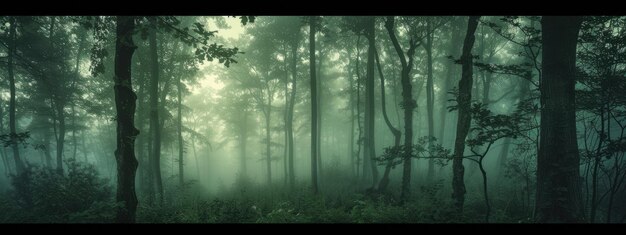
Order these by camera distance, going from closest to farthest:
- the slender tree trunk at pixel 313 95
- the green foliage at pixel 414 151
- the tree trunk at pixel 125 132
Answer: the tree trunk at pixel 125 132 < the green foliage at pixel 414 151 < the slender tree trunk at pixel 313 95

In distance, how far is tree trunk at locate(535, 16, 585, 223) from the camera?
697 centimetres

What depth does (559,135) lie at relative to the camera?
7.07 metres

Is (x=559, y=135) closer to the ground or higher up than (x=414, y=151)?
higher up

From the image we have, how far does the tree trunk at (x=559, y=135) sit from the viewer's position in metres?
6.97

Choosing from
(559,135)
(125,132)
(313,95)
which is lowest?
(559,135)

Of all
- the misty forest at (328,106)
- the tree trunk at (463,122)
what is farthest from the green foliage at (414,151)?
the tree trunk at (463,122)

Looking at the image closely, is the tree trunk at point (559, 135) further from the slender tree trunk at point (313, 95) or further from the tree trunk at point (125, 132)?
the slender tree trunk at point (313, 95)

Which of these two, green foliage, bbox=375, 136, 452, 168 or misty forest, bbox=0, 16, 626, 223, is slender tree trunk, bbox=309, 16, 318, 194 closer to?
misty forest, bbox=0, 16, 626, 223

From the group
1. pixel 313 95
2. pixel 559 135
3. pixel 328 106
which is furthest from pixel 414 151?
pixel 328 106

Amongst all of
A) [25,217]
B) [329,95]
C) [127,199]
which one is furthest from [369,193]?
[329,95]

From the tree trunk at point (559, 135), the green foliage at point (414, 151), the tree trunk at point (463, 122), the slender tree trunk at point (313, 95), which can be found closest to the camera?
the tree trunk at point (559, 135)

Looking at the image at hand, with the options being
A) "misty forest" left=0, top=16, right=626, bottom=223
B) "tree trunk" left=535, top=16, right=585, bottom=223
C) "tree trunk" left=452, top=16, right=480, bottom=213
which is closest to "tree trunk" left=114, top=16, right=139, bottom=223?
"misty forest" left=0, top=16, right=626, bottom=223

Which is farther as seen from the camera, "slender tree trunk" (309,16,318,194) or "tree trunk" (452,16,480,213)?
"slender tree trunk" (309,16,318,194)

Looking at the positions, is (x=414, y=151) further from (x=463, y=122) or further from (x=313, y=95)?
(x=313, y=95)
